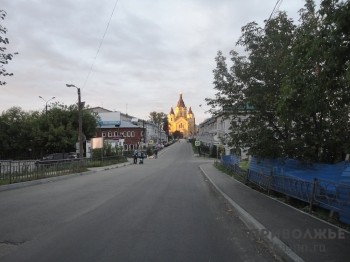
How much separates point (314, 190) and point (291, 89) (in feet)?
10.9

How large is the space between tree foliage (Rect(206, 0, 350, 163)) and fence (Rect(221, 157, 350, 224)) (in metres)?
1.37

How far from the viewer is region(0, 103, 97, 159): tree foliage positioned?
223 ft

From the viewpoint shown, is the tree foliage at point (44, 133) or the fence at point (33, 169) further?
the tree foliage at point (44, 133)

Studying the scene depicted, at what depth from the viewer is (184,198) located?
16.6m

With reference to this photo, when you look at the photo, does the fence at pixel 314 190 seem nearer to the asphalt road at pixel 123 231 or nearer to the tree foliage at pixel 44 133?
the asphalt road at pixel 123 231

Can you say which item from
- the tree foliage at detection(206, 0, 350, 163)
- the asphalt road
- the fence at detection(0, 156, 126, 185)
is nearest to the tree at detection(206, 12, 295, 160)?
the tree foliage at detection(206, 0, 350, 163)

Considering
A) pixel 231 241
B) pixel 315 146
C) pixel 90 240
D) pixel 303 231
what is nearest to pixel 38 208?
pixel 90 240

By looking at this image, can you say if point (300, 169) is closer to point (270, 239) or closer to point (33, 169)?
point (270, 239)

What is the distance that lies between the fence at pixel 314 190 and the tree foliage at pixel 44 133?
176 ft

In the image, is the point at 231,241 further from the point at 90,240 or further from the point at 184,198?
the point at 184,198

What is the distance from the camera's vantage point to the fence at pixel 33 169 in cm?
2218

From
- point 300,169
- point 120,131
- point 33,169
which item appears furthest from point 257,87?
point 120,131

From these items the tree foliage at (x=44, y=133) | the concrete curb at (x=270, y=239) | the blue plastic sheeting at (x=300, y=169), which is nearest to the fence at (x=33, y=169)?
the blue plastic sheeting at (x=300, y=169)

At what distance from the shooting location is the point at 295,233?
8578 mm
